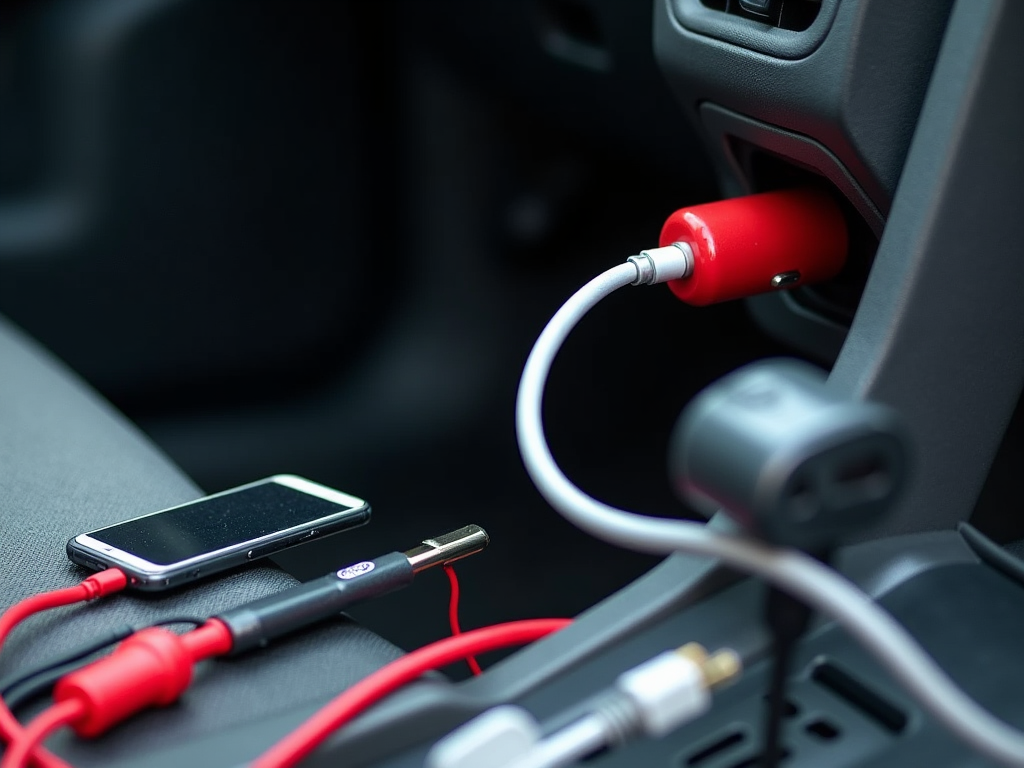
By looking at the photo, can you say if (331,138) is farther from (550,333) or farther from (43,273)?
(550,333)

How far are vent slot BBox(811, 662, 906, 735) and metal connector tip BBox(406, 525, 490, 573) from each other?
→ 16 centimetres

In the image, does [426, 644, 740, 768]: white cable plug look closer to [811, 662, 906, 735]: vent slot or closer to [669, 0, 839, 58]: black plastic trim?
[811, 662, 906, 735]: vent slot

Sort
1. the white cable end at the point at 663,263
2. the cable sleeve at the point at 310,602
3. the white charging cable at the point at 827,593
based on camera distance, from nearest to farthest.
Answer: the white charging cable at the point at 827,593 < the cable sleeve at the point at 310,602 < the white cable end at the point at 663,263

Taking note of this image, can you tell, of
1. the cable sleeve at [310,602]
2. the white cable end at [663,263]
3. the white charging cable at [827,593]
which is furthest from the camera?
the white cable end at [663,263]

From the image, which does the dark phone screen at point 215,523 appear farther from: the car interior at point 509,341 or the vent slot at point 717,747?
the vent slot at point 717,747

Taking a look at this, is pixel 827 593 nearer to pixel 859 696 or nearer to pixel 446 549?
pixel 859 696

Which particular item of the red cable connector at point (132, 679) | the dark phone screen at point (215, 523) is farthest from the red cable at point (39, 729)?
the dark phone screen at point (215, 523)

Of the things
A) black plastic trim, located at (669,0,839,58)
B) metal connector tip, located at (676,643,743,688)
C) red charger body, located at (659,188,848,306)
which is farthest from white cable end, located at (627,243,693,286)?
metal connector tip, located at (676,643,743,688)

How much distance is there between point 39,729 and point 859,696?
0.27m

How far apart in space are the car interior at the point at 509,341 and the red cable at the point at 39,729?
0.05 feet

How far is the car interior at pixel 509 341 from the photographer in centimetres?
38

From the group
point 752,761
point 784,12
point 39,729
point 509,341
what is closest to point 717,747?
point 752,761

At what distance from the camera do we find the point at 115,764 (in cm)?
37

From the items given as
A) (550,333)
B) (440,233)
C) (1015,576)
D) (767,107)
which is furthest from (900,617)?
(440,233)
